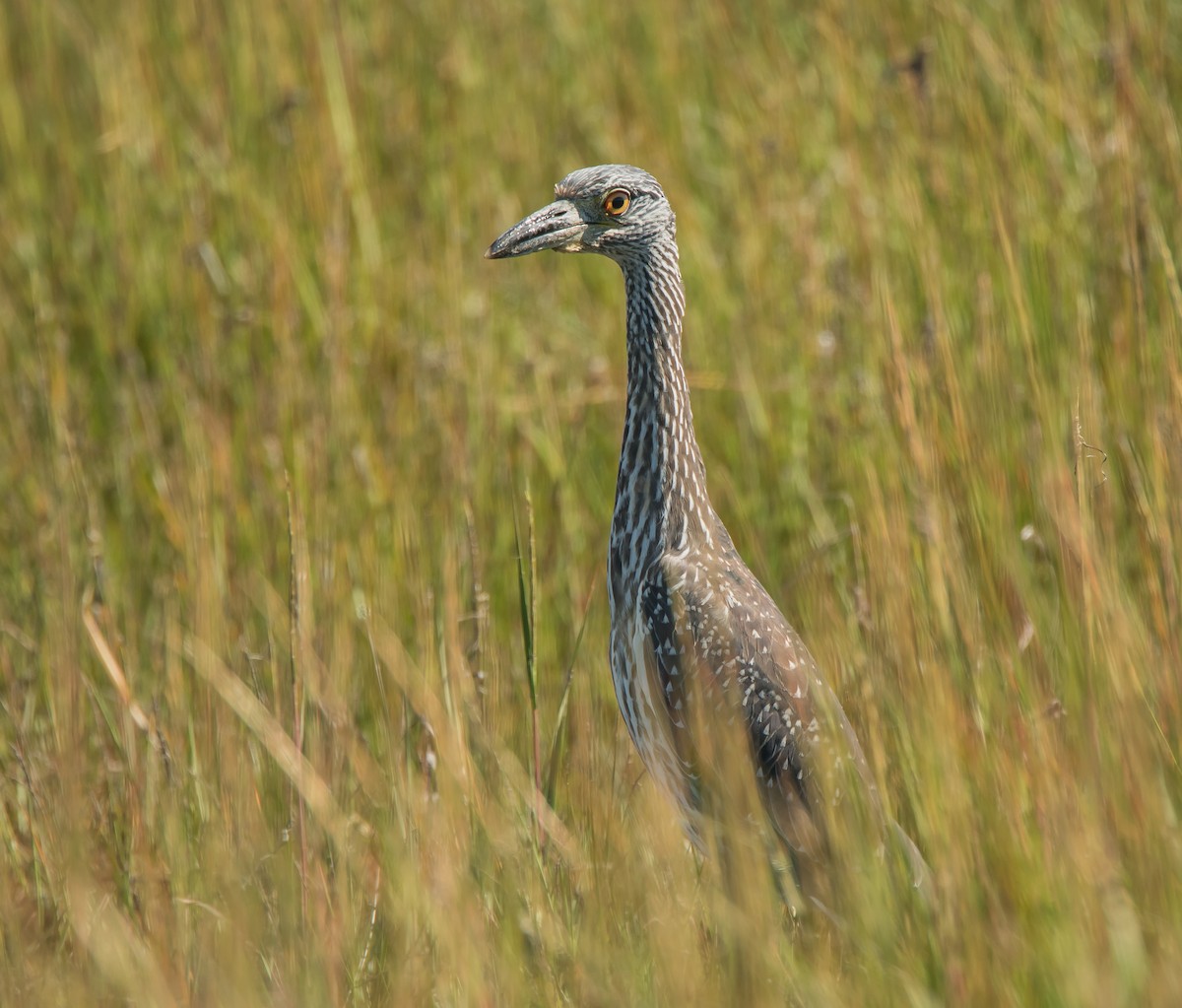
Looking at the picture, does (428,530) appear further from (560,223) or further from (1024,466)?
(1024,466)

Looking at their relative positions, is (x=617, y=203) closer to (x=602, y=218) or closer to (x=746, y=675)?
(x=602, y=218)

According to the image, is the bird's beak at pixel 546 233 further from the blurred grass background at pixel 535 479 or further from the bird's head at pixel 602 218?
the blurred grass background at pixel 535 479

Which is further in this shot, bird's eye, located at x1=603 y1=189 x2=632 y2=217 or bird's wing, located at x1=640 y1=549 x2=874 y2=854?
bird's eye, located at x1=603 y1=189 x2=632 y2=217

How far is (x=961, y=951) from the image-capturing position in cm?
213

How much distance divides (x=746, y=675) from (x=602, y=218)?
1.19 meters

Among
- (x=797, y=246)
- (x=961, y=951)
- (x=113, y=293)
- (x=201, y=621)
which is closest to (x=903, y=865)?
(x=961, y=951)

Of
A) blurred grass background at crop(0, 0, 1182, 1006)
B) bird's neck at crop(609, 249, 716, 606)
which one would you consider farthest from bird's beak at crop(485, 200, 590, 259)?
blurred grass background at crop(0, 0, 1182, 1006)

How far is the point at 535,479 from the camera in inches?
197

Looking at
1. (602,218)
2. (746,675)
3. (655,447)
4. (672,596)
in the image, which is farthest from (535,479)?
(746,675)

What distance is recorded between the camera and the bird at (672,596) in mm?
3439

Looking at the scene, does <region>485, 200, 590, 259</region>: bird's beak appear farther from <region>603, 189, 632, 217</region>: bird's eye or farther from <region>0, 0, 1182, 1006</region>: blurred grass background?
<region>0, 0, 1182, 1006</region>: blurred grass background

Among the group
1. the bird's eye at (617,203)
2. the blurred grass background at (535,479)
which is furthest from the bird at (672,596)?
the blurred grass background at (535,479)

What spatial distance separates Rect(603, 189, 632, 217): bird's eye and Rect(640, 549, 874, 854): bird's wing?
0.91 metres

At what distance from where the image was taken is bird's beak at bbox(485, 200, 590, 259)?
11.8 ft
